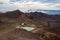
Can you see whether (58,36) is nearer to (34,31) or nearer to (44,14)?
(34,31)

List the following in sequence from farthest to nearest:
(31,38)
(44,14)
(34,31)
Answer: (44,14) < (34,31) < (31,38)

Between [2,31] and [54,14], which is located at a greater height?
[54,14]

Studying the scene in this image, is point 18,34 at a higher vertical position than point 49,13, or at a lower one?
lower

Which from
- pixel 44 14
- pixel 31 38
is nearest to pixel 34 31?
pixel 31 38

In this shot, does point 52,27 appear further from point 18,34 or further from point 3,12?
point 3,12

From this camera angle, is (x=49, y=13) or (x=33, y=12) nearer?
(x=49, y=13)

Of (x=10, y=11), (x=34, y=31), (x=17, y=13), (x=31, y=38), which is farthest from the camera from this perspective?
(x=17, y=13)

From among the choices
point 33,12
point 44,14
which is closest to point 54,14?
point 44,14

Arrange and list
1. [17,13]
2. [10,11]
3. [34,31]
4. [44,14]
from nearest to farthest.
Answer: [34,31] → [44,14] → [10,11] → [17,13]

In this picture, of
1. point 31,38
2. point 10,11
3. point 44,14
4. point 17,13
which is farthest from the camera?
point 17,13
